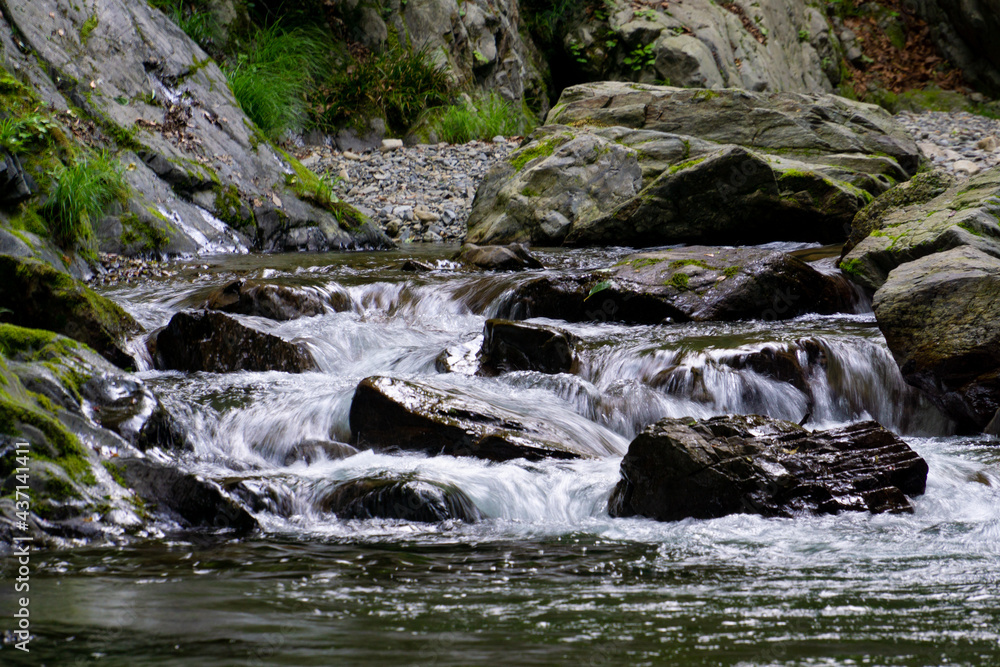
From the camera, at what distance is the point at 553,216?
9852 mm

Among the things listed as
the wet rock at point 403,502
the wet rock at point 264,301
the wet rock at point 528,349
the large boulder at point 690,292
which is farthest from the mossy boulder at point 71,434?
the large boulder at point 690,292

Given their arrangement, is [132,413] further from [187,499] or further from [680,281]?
[680,281]

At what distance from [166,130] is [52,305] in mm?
5015

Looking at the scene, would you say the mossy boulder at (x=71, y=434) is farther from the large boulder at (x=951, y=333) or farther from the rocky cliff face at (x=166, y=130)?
the rocky cliff face at (x=166, y=130)

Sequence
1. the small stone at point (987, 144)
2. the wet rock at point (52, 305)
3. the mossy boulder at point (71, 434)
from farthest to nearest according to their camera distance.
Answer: the small stone at point (987, 144), the wet rock at point (52, 305), the mossy boulder at point (71, 434)

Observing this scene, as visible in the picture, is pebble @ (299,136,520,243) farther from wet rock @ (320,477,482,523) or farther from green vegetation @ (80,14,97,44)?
wet rock @ (320,477,482,523)

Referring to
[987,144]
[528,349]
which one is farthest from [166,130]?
[987,144]

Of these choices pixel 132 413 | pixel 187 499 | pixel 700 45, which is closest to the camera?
pixel 187 499

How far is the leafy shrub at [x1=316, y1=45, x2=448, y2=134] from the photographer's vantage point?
43.5 feet

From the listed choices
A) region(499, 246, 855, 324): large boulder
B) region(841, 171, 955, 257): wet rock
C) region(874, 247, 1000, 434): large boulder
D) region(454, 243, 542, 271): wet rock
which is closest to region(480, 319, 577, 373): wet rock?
region(499, 246, 855, 324): large boulder

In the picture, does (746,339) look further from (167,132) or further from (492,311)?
(167,132)

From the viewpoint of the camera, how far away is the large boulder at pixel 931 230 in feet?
19.1

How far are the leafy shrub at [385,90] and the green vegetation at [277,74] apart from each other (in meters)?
0.41

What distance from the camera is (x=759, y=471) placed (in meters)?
3.37
